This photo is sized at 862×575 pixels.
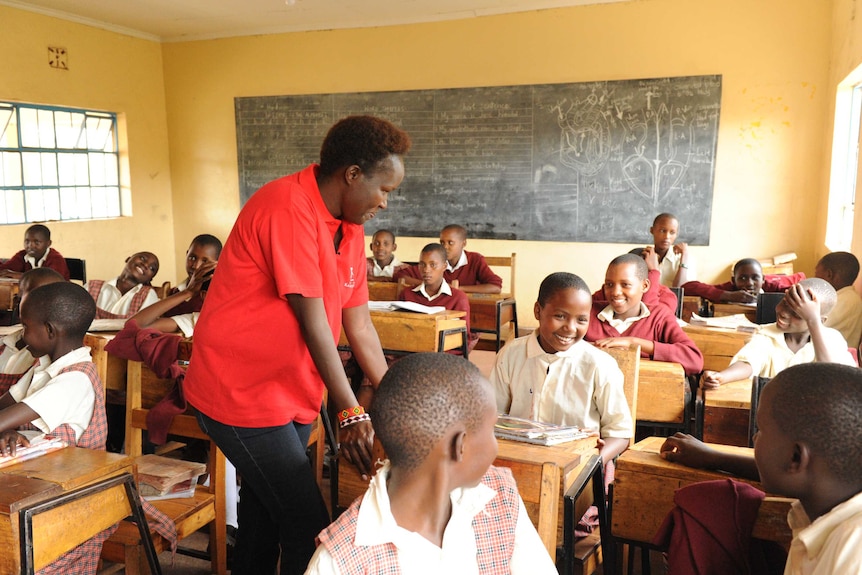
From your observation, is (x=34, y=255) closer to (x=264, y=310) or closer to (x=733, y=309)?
(x=264, y=310)

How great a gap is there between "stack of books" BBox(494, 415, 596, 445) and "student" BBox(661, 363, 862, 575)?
507mm

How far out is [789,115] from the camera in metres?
5.59

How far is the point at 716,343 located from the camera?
9.87 feet

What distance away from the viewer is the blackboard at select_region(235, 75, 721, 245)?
5910 mm

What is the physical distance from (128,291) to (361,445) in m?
3.17

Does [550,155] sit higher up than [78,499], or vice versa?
[550,155]

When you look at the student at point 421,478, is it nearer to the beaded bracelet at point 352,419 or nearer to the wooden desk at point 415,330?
the beaded bracelet at point 352,419

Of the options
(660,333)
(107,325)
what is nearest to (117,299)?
(107,325)

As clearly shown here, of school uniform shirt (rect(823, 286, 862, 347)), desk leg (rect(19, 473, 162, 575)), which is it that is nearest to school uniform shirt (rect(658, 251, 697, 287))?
school uniform shirt (rect(823, 286, 862, 347))

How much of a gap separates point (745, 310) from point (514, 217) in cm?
291

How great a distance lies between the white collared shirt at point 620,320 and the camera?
2887 millimetres

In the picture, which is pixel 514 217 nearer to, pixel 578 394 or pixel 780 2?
pixel 780 2

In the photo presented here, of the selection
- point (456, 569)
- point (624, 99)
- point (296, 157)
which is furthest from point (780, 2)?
point (456, 569)

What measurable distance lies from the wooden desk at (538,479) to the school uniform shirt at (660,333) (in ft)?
4.75
